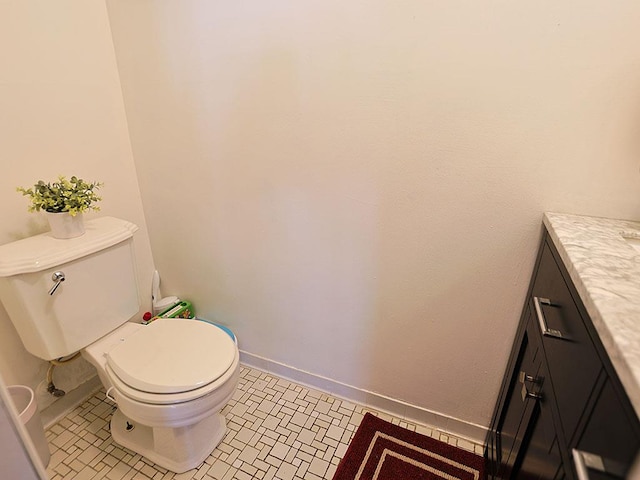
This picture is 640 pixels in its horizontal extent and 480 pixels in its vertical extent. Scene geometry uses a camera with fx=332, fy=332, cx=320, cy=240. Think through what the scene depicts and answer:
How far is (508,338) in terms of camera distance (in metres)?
1.18

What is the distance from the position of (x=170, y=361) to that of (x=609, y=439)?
117cm

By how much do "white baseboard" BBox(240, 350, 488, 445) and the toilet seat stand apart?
0.51 meters

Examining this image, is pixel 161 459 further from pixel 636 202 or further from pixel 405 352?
pixel 636 202

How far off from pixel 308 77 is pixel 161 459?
1518mm

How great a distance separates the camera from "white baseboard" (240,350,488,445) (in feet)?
4.43

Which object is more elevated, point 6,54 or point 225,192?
point 6,54

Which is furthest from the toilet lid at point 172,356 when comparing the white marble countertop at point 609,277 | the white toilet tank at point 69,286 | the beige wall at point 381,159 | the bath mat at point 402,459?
the white marble countertop at point 609,277

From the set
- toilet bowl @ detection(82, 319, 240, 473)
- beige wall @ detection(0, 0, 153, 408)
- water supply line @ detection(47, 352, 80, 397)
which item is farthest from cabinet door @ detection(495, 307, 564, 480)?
beige wall @ detection(0, 0, 153, 408)

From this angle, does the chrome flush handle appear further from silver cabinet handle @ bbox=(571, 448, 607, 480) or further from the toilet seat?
silver cabinet handle @ bbox=(571, 448, 607, 480)

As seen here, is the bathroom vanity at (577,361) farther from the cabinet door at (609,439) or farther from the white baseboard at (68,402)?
the white baseboard at (68,402)

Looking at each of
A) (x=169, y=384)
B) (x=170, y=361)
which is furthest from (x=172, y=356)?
(x=169, y=384)

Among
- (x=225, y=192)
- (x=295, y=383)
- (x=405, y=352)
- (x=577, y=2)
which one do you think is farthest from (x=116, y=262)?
(x=577, y=2)

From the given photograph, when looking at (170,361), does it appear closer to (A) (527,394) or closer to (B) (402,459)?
(B) (402,459)

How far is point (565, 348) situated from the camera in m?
0.66
